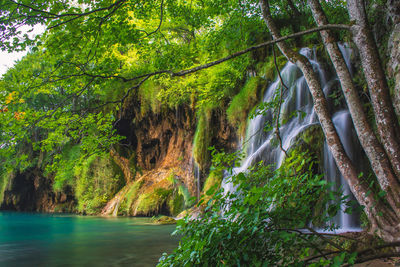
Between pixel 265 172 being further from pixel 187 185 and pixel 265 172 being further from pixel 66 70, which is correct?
pixel 187 185

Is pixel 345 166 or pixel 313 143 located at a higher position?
pixel 313 143

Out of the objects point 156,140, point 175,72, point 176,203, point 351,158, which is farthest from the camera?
point 156,140

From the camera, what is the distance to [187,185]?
1384cm

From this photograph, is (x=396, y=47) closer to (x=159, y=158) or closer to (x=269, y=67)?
(x=269, y=67)

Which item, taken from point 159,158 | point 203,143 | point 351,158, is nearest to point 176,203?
point 203,143

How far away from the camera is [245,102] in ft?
32.3

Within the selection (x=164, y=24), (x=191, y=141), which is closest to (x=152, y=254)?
(x=191, y=141)

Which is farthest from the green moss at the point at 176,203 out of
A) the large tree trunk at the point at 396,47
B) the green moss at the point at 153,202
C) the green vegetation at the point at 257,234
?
the green vegetation at the point at 257,234

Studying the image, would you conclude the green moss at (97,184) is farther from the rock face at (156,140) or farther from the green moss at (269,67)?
the green moss at (269,67)

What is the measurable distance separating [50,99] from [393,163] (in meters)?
24.9

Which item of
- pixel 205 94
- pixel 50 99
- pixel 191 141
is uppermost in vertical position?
pixel 50 99

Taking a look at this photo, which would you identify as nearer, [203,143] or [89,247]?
[89,247]

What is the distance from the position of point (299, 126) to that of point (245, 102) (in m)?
2.81

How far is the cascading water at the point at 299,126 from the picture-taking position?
A: 19.6 feet
